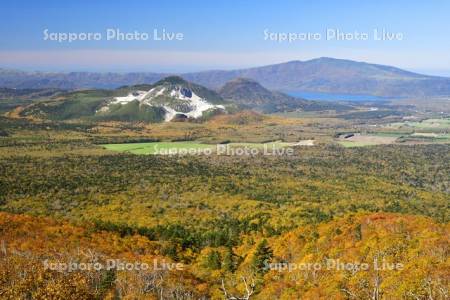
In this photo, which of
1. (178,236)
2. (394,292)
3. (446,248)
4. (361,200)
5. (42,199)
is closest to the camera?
(394,292)

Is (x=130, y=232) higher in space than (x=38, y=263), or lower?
lower

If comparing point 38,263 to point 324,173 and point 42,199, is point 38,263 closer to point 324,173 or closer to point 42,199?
point 42,199

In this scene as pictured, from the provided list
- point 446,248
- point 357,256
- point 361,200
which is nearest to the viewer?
point 446,248

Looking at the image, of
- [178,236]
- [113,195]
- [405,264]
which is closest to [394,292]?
[405,264]

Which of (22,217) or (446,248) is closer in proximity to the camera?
(446,248)

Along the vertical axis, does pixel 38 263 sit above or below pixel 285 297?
above

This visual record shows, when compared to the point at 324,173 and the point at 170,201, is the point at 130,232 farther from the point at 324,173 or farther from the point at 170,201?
the point at 324,173

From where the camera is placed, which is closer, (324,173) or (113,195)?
(113,195)

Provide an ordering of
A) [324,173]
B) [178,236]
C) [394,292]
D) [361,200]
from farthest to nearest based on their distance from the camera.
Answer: [324,173]
[361,200]
[178,236]
[394,292]

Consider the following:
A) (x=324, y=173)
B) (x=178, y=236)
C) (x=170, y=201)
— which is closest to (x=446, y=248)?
(x=178, y=236)
